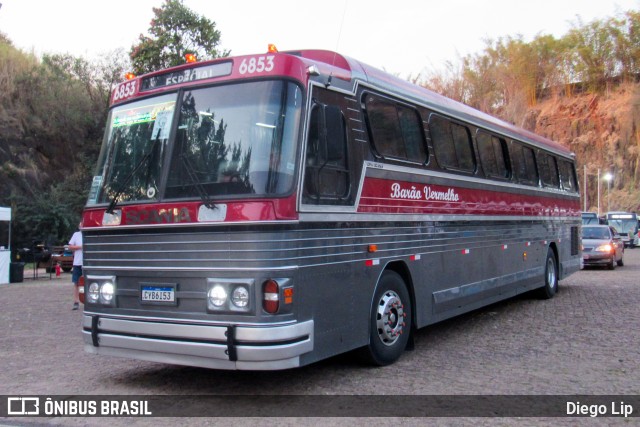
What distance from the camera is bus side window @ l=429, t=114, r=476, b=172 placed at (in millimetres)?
8602

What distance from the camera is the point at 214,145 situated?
19.1ft

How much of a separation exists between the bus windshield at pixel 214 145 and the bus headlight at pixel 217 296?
0.84 meters

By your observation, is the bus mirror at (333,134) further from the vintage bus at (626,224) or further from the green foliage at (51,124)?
the vintage bus at (626,224)

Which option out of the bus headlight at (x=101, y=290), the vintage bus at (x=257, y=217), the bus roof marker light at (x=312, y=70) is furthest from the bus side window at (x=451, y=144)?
the bus headlight at (x=101, y=290)

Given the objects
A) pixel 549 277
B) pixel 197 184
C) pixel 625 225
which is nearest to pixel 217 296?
pixel 197 184

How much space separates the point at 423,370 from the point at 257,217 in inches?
116

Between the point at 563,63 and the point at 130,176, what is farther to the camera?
the point at 563,63

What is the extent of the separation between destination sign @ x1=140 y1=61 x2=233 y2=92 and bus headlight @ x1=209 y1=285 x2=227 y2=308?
2058 millimetres

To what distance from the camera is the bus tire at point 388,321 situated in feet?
22.7

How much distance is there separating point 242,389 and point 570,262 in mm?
11260

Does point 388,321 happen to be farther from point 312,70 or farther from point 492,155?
point 492,155

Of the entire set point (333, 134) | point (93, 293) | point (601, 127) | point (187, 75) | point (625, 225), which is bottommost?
point (93, 293)

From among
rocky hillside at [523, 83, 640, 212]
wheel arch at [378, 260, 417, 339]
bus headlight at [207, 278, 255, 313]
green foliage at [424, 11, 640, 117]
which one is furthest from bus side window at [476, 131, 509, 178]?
rocky hillside at [523, 83, 640, 212]

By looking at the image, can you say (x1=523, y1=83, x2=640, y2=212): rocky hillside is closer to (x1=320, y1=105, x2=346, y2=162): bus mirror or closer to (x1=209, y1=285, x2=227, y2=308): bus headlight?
(x1=320, y1=105, x2=346, y2=162): bus mirror
